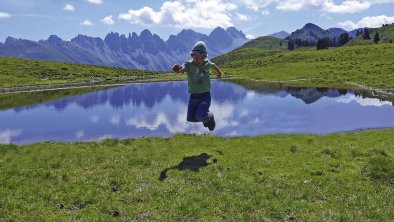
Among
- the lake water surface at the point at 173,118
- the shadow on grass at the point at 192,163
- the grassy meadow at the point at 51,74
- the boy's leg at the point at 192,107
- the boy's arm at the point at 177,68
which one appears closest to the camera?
the shadow on grass at the point at 192,163

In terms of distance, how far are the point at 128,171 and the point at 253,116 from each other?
29436 mm

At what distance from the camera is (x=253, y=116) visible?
45.6 m

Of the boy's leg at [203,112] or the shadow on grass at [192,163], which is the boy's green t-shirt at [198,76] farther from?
the shadow on grass at [192,163]

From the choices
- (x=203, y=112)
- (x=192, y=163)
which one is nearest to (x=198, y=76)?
(x=203, y=112)

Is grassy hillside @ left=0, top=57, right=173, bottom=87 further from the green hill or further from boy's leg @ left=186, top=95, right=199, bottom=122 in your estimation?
boy's leg @ left=186, top=95, right=199, bottom=122

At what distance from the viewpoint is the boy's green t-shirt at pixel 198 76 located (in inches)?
770

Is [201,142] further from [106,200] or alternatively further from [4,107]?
[4,107]

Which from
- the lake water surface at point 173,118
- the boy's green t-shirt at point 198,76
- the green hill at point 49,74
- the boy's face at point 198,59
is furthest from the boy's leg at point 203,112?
the green hill at point 49,74

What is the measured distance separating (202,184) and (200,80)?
5987 mm

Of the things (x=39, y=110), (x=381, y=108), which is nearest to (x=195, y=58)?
(x=381, y=108)

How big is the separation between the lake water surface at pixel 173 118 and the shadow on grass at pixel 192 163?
13747 mm

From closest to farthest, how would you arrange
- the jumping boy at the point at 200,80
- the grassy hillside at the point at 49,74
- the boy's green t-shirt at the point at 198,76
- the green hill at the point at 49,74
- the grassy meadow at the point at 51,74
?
the jumping boy at the point at 200,80 → the boy's green t-shirt at the point at 198,76 → the grassy meadow at the point at 51,74 → the green hill at the point at 49,74 → the grassy hillside at the point at 49,74

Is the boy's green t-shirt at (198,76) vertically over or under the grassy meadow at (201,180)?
over

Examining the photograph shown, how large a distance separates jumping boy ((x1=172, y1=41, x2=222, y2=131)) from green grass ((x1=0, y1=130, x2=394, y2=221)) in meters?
2.33
